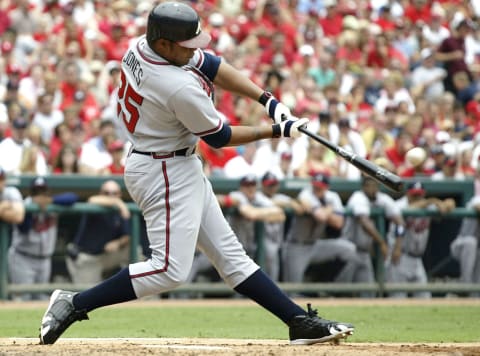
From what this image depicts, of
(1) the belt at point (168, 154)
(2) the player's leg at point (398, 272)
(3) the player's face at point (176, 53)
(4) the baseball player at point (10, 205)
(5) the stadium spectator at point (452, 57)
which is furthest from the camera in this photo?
(5) the stadium spectator at point (452, 57)

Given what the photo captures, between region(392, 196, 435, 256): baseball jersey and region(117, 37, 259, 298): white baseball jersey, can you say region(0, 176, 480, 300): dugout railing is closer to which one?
region(392, 196, 435, 256): baseball jersey

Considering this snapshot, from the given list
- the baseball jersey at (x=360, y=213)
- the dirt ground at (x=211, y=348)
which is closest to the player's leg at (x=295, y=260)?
the baseball jersey at (x=360, y=213)

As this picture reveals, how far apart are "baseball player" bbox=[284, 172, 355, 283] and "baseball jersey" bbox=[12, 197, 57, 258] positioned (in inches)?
93.7

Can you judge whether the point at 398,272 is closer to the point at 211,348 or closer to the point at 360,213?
the point at 360,213

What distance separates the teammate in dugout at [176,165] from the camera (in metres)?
5.20

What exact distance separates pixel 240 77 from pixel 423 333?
2521mm

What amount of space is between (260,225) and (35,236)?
224 cm

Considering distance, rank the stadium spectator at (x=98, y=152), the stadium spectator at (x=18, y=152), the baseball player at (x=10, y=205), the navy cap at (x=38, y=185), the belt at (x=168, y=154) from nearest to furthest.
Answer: the belt at (x=168, y=154)
the baseball player at (x=10, y=205)
the navy cap at (x=38, y=185)
the stadium spectator at (x=18, y=152)
the stadium spectator at (x=98, y=152)

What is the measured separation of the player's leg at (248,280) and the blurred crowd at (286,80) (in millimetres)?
5320

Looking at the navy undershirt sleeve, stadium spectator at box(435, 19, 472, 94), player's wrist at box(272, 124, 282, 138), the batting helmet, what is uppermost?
stadium spectator at box(435, 19, 472, 94)

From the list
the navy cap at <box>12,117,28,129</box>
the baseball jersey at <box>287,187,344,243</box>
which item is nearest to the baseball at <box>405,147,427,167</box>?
the baseball jersey at <box>287,187,344,243</box>

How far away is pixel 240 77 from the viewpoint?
18.6ft

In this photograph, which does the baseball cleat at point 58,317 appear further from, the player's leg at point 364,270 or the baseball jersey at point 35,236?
the player's leg at point 364,270

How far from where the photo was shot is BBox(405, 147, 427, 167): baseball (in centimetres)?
1180
